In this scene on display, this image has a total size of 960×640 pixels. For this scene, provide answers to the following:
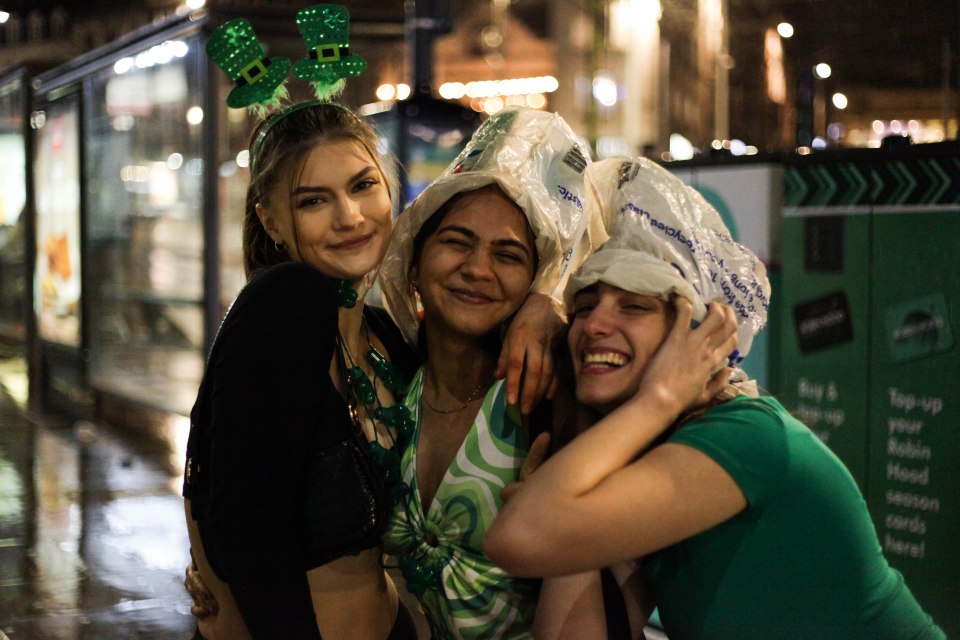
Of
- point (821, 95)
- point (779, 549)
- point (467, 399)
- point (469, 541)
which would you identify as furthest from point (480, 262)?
point (821, 95)

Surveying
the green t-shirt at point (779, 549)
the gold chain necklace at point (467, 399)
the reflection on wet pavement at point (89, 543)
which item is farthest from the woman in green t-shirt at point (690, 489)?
the reflection on wet pavement at point (89, 543)

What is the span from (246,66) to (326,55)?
0.19 meters

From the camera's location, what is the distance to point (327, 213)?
8.07 ft

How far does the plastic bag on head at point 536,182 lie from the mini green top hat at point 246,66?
1.43 feet

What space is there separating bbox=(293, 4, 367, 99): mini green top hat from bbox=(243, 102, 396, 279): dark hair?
172mm

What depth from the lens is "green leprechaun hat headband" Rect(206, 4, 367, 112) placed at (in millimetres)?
2658

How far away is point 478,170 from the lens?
2504 millimetres

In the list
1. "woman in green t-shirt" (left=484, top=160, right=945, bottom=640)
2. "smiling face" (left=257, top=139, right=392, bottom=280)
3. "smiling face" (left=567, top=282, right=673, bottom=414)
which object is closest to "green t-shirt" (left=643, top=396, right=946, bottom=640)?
"woman in green t-shirt" (left=484, top=160, right=945, bottom=640)

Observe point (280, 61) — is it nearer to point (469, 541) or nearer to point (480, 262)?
point (480, 262)

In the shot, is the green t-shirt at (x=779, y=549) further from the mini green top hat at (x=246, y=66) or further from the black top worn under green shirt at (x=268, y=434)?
the mini green top hat at (x=246, y=66)

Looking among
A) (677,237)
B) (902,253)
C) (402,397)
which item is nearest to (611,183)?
(677,237)

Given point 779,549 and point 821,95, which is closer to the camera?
point 779,549

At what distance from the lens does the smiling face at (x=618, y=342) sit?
208cm

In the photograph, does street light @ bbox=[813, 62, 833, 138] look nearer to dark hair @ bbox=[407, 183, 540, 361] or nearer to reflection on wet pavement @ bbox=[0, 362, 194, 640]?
dark hair @ bbox=[407, 183, 540, 361]
